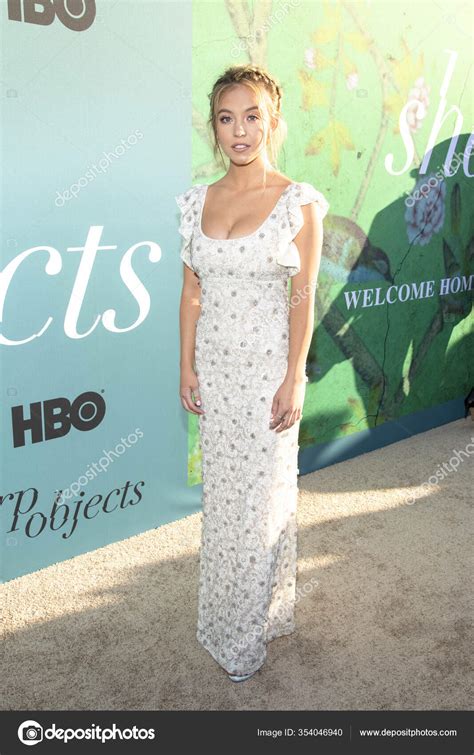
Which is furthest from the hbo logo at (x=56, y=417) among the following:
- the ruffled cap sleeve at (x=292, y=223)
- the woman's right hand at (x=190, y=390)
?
the ruffled cap sleeve at (x=292, y=223)

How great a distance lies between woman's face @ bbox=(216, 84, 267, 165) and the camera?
6.40 feet

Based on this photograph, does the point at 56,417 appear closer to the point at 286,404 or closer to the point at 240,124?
the point at 286,404

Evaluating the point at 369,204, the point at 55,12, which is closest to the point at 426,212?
the point at 369,204

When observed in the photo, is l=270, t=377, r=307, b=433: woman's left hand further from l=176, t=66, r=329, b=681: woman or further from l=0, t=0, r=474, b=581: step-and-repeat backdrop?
l=0, t=0, r=474, b=581: step-and-repeat backdrop

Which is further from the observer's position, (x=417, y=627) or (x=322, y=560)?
(x=322, y=560)

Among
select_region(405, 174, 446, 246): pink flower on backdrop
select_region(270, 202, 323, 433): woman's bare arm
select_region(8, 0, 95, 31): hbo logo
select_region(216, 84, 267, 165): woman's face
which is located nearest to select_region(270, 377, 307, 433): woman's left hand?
select_region(270, 202, 323, 433): woman's bare arm

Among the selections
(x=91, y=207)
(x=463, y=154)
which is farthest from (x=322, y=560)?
(x=463, y=154)

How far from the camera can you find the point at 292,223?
2.00 metres

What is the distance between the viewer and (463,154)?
4.36 metres

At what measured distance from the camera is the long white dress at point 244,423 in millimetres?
2045

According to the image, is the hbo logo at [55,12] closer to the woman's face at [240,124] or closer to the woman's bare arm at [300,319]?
the woman's face at [240,124]

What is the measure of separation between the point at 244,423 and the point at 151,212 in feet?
3.94
